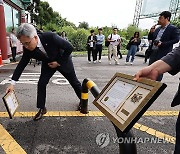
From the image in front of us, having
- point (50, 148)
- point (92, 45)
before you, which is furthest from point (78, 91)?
point (92, 45)

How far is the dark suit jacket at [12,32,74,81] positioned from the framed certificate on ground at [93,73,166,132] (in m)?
1.61

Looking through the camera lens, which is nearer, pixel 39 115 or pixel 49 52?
pixel 49 52

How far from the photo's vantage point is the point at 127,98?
121cm

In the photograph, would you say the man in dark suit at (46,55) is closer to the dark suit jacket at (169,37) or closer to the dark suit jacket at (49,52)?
the dark suit jacket at (49,52)

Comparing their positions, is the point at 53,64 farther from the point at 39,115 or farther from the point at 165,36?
the point at 165,36

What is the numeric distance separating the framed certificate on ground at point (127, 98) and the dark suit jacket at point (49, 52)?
63.5 inches

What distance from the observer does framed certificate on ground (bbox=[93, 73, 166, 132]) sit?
106 centimetres

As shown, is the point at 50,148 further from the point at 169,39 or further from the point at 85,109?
the point at 169,39

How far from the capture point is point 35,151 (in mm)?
2383

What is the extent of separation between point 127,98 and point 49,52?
1.99 meters

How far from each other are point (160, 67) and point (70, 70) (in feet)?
7.03

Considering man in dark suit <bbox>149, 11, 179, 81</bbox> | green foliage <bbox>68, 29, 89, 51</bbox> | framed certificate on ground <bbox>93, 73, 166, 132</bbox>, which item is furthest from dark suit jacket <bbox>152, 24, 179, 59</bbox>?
green foliage <bbox>68, 29, 89, 51</bbox>

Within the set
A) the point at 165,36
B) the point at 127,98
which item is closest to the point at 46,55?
the point at 127,98

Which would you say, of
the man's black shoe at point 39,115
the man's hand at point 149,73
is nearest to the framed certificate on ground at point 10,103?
the man's black shoe at point 39,115
